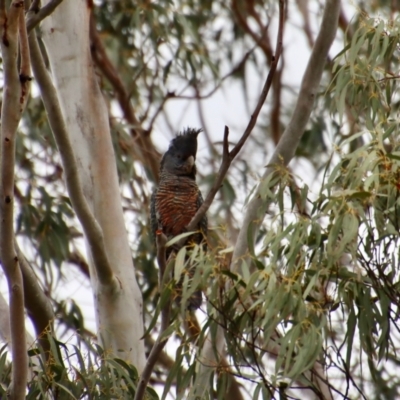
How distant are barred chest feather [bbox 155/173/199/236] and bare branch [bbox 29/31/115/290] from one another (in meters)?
1.57

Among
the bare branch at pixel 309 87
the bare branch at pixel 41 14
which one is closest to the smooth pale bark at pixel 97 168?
the bare branch at pixel 309 87

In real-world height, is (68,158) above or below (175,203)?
below

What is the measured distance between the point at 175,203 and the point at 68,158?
2188mm

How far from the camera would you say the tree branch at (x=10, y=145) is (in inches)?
91.7

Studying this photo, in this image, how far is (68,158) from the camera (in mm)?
2879

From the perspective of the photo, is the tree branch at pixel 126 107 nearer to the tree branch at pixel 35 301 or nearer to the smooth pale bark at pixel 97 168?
the smooth pale bark at pixel 97 168

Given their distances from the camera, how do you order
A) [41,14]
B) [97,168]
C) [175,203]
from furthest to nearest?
[175,203], [97,168], [41,14]

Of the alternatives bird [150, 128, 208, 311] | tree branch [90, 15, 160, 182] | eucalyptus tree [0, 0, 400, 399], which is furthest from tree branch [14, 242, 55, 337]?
tree branch [90, 15, 160, 182]

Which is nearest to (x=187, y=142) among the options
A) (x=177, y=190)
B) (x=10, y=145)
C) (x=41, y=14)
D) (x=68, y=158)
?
(x=177, y=190)

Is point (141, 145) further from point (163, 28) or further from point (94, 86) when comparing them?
point (94, 86)

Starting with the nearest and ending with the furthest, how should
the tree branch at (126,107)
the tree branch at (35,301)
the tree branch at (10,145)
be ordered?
Answer: 1. the tree branch at (10,145)
2. the tree branch at (35,301)
3. the tree branch at (126,107)

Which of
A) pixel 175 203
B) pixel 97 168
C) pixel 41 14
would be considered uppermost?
pixel 175 203

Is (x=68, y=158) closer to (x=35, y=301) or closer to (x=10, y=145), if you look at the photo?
(x=10, y=145)

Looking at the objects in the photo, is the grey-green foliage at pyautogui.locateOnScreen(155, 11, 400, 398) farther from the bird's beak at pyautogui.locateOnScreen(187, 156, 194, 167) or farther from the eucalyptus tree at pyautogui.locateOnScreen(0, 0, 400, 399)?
the bird's beak at pyautogui.locateOnScreen(187, 156, 194, 167)
